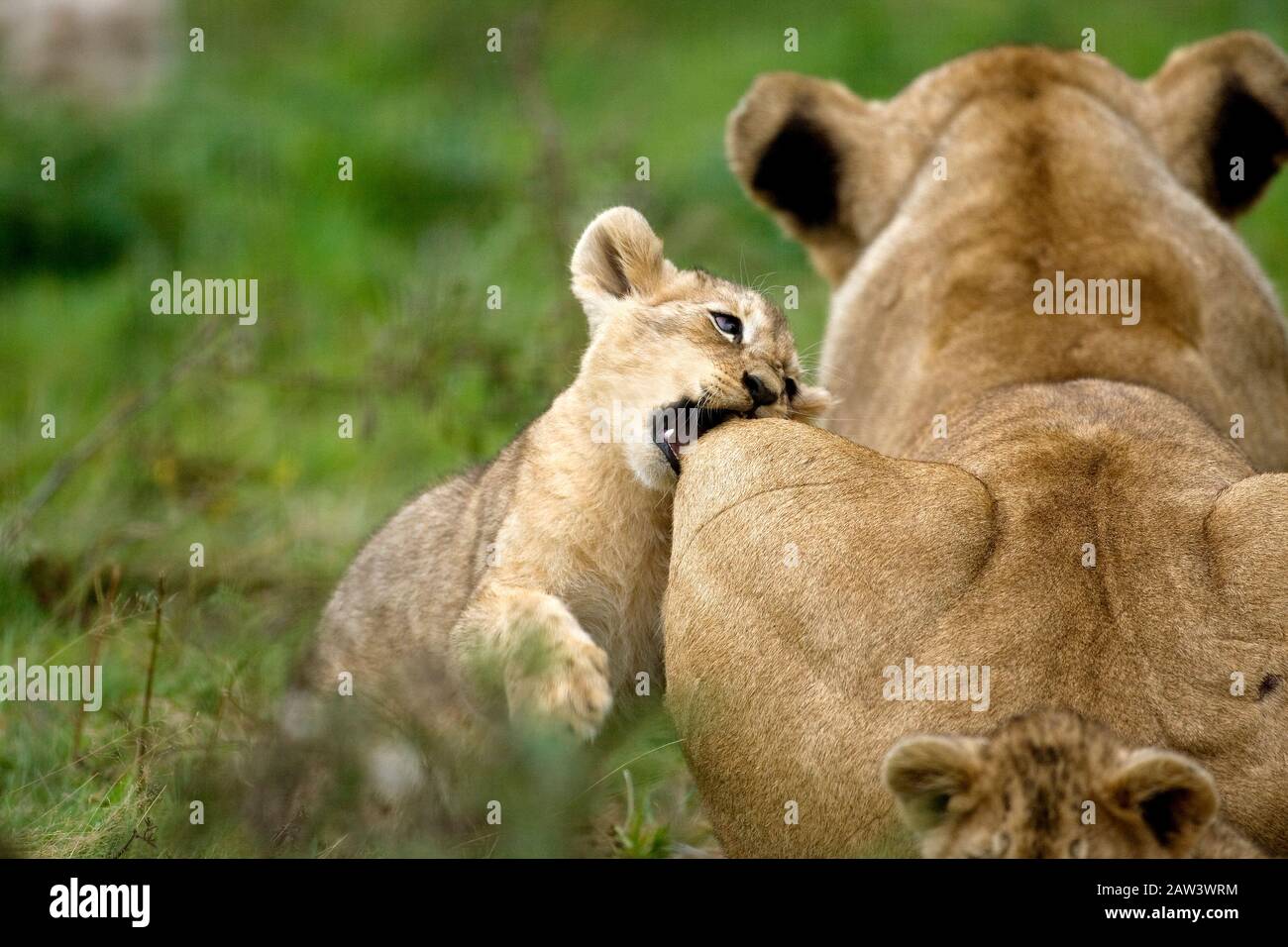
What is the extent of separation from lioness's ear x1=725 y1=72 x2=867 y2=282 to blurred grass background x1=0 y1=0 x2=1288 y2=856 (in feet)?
2.68

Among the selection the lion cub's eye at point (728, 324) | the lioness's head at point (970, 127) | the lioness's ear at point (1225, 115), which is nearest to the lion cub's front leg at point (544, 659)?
the lion cub's eye at point (728, 324)

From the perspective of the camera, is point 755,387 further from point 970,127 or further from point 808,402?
point 970,127

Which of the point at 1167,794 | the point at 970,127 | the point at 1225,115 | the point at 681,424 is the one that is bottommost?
the point at 1167,794

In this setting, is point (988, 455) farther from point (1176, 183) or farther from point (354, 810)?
point (1176, 183)

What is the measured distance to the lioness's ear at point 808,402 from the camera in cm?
462

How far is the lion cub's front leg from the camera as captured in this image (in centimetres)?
394

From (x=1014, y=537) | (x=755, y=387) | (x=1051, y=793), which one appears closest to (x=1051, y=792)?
(x=1051, y=793)

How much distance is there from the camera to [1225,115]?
20.6 feet

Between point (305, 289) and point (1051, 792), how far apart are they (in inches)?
277

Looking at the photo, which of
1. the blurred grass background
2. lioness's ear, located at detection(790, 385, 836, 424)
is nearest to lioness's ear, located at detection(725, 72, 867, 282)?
the blurred grass background

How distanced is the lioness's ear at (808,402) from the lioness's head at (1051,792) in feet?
4.81
